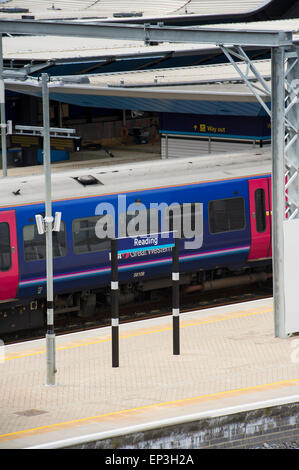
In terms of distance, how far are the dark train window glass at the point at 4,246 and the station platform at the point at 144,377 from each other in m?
2.27

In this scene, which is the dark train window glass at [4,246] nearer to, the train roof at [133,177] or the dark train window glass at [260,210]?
the train roof at [133,177]

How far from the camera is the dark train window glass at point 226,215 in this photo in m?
24.8

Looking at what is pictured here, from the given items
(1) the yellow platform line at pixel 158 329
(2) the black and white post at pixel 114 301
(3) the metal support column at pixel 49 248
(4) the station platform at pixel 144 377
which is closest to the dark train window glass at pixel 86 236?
(4) the station platform at pixel 144 377

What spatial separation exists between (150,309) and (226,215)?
9.17 feet

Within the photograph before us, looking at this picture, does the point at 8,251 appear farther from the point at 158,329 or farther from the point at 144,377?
the point at 144,377

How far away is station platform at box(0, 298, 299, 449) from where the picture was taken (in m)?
15.8

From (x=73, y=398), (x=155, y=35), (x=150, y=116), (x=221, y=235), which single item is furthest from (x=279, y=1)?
(x=73, y=398)

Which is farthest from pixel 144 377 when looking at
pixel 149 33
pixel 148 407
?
pixel 149 33

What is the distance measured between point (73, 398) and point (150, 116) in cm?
2844

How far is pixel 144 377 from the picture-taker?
1836cm

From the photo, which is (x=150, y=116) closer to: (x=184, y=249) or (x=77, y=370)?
(x=184, y=249)

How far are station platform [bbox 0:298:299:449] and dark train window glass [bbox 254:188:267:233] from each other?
3359 mm

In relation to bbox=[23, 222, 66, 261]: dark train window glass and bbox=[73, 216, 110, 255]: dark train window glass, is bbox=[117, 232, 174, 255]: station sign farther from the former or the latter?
bbox=[23, 222, 66, 261]: dark train window glass

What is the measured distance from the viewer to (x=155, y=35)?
19.3 meters
